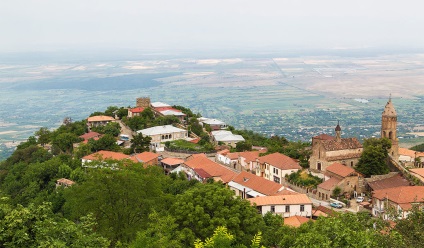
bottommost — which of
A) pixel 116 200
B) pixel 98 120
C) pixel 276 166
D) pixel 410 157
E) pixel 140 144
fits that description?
pixel 410 157

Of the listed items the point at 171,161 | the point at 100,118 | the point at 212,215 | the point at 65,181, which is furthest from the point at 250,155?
the point at 100,118

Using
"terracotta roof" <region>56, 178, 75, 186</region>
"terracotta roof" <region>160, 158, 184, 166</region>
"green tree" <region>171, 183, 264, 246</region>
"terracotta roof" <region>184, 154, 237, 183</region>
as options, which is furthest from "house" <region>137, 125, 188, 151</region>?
"green tree" <region>171, 183, 264, 246</region>

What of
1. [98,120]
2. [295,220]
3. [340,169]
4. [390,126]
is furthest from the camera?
[98,120]

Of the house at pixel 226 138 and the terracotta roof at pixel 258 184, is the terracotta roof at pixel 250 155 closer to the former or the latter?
the terracotta roof at pixel 258 184

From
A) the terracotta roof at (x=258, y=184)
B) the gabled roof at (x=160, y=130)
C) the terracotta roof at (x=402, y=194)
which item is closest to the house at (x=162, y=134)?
the gabled roof at (x=160, y=130)

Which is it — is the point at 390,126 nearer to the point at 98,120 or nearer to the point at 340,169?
the point at 340,169

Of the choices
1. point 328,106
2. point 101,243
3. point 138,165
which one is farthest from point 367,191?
point 328,106

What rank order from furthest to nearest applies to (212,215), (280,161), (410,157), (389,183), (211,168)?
(410,157)
(211,168)
(280,161)
(389,183)
(212,215)
